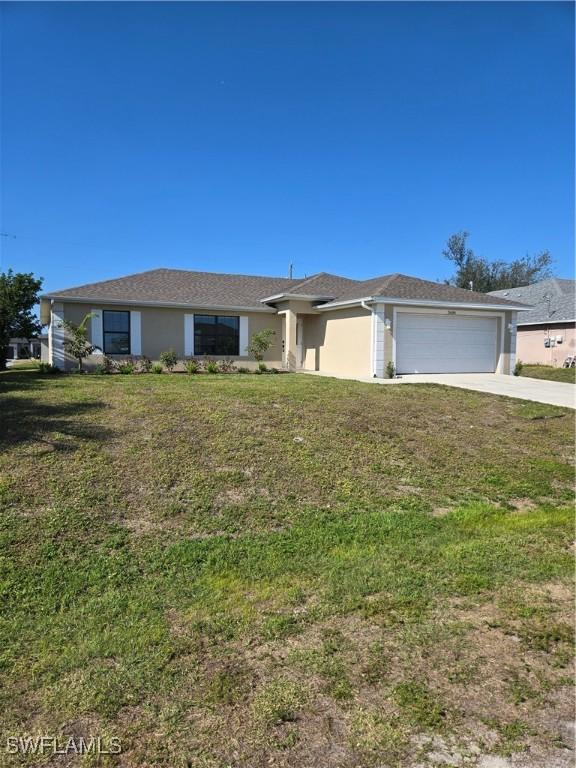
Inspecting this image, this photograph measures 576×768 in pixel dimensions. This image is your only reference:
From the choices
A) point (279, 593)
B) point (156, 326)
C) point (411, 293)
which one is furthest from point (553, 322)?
point (279, 593)

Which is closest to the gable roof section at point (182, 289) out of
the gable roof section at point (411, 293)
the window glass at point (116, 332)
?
the window glass at point (116, 332)

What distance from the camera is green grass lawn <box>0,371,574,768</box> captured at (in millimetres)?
2277

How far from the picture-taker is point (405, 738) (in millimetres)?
2191

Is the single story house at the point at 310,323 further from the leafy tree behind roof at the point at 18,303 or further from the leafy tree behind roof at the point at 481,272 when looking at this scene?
the leafy tree behind roof at the point at 481,272

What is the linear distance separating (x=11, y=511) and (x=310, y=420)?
14.5 feet

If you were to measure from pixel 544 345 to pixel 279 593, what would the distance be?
89.7ft

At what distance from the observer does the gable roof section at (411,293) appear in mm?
16609

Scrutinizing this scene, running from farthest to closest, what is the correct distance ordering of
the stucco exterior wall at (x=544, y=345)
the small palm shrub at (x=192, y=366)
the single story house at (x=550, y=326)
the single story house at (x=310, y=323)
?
the single story house at (x=550, y=326) → the stucco exterior wall at (x=544, y=345) → the small palm shrub at (x=192, y=366) → the single story house at (x=310, y=323)

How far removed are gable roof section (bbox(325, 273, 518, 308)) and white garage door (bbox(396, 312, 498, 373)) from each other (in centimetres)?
58

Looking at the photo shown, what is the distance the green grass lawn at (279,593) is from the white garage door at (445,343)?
9747 mm

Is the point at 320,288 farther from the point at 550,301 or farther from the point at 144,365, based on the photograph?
the point at 550,301

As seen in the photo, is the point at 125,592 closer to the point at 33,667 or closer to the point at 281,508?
the point at 33,667

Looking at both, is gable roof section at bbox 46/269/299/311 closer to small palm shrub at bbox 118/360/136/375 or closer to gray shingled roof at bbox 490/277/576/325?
small palm shrub at bbox 118/360/136/375

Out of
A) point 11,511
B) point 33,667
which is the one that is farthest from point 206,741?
point 11,511
